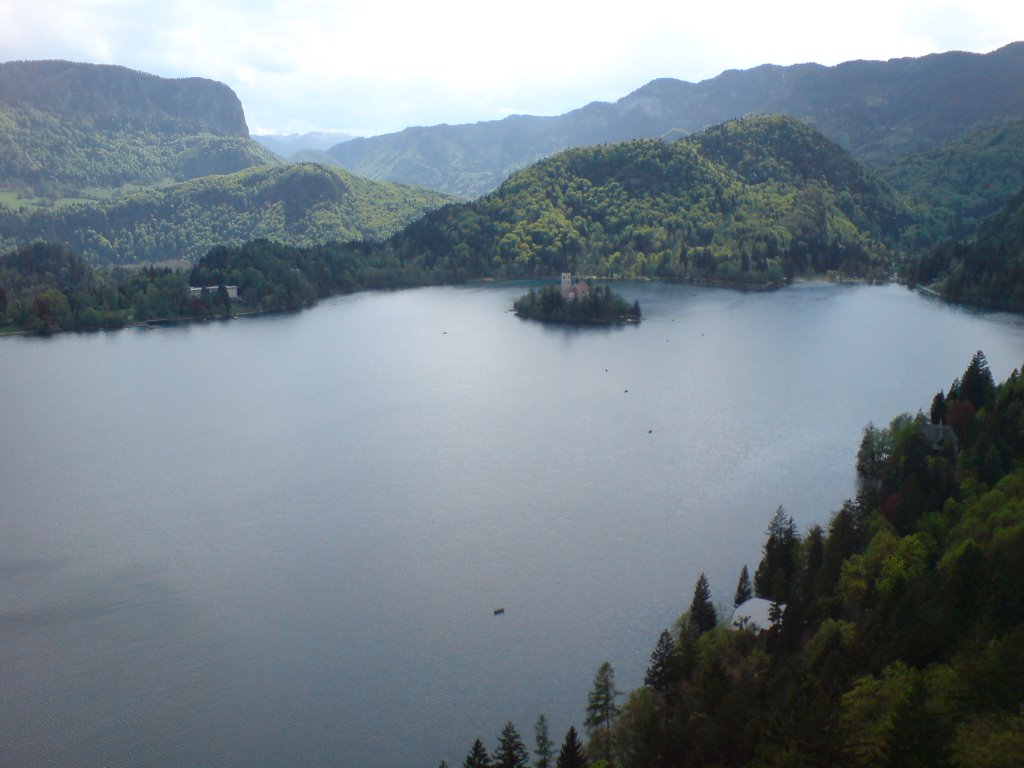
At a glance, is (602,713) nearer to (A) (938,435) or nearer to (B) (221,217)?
(A) (938,435)

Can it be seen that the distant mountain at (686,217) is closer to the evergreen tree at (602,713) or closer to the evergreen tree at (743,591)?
the evergreen tree at (743,591)

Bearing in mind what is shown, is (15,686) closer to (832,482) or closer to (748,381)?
(832,482)

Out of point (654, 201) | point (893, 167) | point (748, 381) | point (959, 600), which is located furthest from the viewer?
point (893, 167)

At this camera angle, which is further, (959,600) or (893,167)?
(893,167)

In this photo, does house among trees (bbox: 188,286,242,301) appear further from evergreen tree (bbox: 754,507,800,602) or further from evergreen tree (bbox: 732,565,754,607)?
evergreen tree (bbox: 732,565,754,607)

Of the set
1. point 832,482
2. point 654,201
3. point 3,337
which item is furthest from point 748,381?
point 654,201

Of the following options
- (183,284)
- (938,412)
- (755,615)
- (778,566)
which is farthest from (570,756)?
(183,284)
